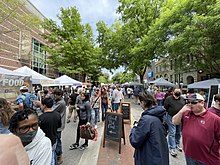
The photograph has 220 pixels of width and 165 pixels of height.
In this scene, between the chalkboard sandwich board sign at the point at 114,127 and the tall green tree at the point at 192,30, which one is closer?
the chalkboard sandwich board sign at the point at 114,127

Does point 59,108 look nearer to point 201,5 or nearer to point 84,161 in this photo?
point 84,161

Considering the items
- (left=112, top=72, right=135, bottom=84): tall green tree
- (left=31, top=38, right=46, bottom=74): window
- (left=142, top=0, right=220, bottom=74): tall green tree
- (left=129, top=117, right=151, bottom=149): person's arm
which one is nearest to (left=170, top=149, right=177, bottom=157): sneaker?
(left=129, top=117, right=151, bottom=149): person's arm

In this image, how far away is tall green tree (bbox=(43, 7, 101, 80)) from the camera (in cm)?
2317

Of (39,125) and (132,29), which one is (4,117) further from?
(132,29)

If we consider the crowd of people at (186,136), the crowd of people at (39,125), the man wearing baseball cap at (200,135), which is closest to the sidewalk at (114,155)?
the crowd of people at (39,125)

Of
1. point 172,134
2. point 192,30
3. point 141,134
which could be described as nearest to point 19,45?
point 192,30

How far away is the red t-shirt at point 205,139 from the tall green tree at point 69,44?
2221 cm

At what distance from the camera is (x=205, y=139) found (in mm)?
2111

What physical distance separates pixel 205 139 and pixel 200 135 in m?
0.08

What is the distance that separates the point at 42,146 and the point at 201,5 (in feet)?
42.9

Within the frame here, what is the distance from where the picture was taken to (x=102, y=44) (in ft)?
74.7

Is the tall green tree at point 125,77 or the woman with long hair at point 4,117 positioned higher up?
the tall green tree at point 125,77

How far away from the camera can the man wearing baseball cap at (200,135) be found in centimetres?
210

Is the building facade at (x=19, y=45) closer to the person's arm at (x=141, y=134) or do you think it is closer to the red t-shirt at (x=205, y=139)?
the person's arm at (x=141, y=134)
